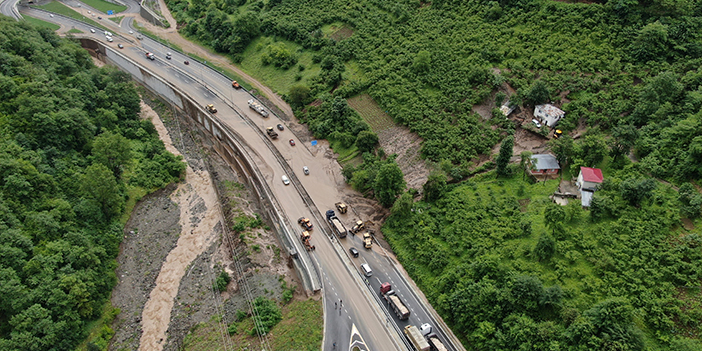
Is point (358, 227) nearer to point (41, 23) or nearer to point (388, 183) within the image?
point (388, 183)

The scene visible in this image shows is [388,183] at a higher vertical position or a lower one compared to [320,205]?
lower

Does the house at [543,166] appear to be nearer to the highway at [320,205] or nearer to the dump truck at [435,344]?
the highway at [320,205]

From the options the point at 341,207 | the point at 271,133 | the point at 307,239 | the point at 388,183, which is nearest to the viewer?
the point at 307,239

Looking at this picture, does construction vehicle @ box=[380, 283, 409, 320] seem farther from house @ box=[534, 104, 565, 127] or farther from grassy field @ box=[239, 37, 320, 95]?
grassy field @ box=[239, 37, 320, 95]

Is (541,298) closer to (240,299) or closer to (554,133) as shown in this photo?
(554,133)

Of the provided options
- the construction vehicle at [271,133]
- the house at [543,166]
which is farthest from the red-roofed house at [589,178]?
the construction vehicle at [271,133]

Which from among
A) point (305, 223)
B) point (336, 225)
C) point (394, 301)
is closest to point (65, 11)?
point (305, 223)

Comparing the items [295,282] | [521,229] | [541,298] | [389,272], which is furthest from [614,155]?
[295,282]
